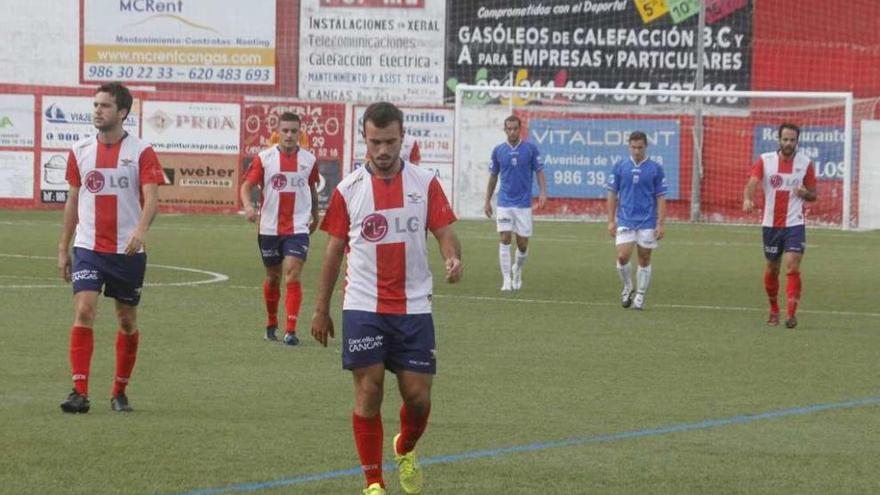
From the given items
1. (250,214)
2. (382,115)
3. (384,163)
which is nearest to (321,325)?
(384,163)

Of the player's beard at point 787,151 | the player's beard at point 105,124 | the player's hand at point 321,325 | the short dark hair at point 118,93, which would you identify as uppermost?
the short dark hair at point 118,93

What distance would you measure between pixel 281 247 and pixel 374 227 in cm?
754

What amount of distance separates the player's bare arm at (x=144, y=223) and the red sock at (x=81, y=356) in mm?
572

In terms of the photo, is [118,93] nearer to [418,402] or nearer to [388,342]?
[388,342]

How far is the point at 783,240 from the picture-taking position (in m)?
18.1

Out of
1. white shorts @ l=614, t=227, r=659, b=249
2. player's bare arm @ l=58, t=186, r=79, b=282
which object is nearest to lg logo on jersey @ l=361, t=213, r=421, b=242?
player's bare arm @ l=58, t=186, r=79, b=282

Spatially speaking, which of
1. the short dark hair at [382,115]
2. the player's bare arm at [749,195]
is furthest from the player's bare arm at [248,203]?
the short dark hair at [382,115]

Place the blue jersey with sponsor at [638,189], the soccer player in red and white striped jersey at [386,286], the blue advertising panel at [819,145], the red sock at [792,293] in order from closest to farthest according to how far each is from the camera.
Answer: the soccer player in red and white striped jersey at [386,286] → the red sock at [792,293] → the blue jersey with sponsor at [638,189] → the blue advertising panel at [819,145]

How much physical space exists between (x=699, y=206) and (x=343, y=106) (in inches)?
301

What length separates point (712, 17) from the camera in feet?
144

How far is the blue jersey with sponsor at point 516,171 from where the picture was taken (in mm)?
22516

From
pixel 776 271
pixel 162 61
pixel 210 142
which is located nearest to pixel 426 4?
pixel 162 61

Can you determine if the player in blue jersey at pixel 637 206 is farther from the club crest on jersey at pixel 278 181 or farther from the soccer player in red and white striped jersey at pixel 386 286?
the soccer player in red and white striped jersey at pixel 386 286

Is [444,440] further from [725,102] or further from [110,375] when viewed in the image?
[725,102]
